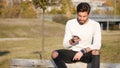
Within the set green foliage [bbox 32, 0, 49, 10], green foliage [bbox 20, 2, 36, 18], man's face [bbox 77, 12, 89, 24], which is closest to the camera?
man's face [bbox 77, 12, 89, 24]

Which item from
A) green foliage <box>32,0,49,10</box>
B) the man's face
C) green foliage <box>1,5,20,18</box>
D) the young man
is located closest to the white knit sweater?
the young man

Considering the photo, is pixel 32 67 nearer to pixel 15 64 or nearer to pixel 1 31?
pixel 15 64

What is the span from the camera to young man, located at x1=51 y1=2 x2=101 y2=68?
22.1ft

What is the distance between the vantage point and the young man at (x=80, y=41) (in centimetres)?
674

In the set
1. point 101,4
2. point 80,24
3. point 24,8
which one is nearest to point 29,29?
point 24,8

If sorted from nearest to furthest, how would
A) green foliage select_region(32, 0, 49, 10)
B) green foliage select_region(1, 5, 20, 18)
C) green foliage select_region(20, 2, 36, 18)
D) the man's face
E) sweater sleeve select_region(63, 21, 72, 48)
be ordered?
the man's face < sweater sleeve select_region(63, 21, 72, 48) < green foliage select_region(32, 0, 49, 10) < green foliage select_region(1, 5, 20, 18) < green foliage select_region(20, 2, 36, 18)

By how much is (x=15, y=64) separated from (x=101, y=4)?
84985 millimetres

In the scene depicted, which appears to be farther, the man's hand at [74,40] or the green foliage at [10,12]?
the green foliage at [10,12]

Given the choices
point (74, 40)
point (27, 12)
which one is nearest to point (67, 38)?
point (74, 40)

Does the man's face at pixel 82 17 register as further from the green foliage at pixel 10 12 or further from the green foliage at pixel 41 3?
the green foliage at pixel 10 12

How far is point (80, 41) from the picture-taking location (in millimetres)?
6875

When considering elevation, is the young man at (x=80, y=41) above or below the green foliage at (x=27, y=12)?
above

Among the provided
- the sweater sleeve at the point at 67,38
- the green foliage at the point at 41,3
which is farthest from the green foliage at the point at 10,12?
the sweater sleeve at the point at 67,38

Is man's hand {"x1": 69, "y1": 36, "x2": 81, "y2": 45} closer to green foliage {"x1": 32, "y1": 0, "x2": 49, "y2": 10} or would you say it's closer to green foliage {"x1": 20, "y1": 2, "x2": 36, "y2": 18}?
green foliage {"x1": 32, "y1": 0, "x2": 49, "y2": 10}
